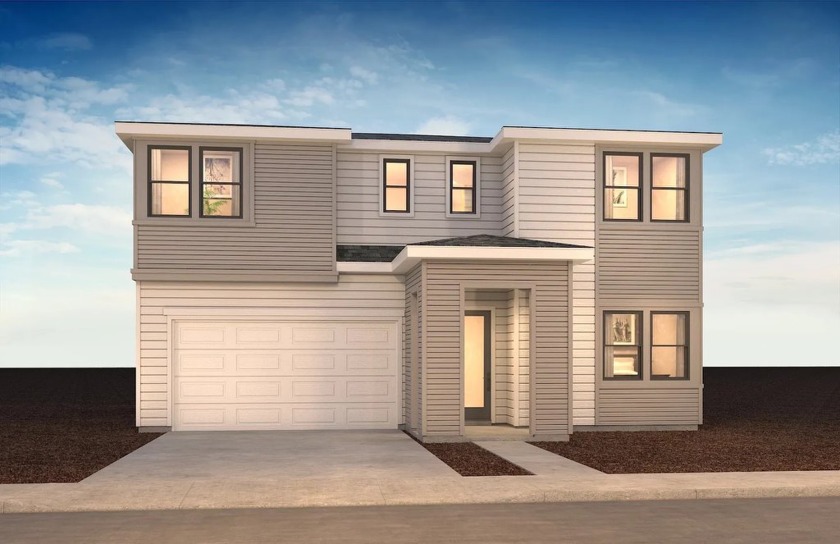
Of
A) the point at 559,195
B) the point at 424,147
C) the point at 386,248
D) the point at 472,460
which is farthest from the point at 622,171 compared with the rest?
the point at 472,460

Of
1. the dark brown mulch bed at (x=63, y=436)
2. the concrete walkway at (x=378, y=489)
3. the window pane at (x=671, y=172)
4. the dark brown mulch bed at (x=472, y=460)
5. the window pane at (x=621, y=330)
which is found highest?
the window pane at (x=671, y=172)

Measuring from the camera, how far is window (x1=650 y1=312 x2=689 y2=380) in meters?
19.6

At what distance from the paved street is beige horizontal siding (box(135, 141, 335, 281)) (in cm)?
976

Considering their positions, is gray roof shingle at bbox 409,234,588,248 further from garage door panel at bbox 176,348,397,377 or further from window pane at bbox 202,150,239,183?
window pane at bbox 202,150,239,183

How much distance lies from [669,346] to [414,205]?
20.6 ft

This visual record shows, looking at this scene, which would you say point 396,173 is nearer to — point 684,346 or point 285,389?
point 285,389

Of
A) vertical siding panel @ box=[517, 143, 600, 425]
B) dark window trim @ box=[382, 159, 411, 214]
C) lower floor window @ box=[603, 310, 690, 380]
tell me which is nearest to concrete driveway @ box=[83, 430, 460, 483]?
lower floor window @ box=[603, 310, 690, 380]

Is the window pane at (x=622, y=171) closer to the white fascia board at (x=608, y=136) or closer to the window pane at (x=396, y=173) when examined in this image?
the white fascia board at (x=608, y=136)

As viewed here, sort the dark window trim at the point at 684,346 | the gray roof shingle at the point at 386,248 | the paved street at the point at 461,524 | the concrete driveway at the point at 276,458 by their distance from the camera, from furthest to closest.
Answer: the dark window trim at the point at 684,346
the gray roof shingle at the point at 386,248
the concrete driveway at the point at 276,458
the paved street at the point at 461,524

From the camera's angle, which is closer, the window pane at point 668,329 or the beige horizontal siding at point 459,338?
the beige horizontal siding at point 459,338

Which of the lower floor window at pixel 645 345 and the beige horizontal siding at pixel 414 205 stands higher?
the beige horizontal siding at pixel 414 205

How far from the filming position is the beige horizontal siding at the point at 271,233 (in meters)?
19.4

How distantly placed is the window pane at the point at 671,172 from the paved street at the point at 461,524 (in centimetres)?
1017

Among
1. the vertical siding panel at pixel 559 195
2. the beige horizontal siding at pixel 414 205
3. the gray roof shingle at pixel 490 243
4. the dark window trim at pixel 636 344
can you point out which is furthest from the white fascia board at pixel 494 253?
the beige horizontal siding at pixel 414 205
